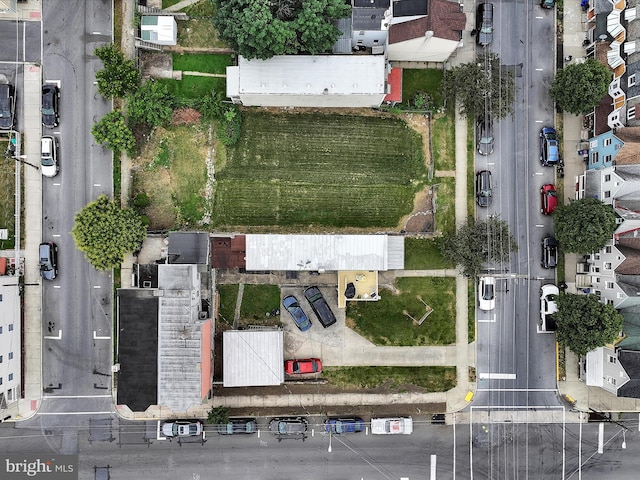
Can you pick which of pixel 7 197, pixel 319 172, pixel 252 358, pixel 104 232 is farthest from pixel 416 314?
pixel 7 197

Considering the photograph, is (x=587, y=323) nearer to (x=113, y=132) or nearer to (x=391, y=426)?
(x=391, y=426)

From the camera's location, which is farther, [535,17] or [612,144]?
[535,17]

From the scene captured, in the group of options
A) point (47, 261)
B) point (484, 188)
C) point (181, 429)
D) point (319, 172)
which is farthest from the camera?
point (319, 172)

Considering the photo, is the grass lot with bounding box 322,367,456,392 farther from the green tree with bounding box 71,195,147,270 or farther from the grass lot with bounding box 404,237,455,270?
the green tree with bounding box 71,195,147,270

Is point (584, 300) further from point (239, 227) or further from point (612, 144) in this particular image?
point (239, 227)

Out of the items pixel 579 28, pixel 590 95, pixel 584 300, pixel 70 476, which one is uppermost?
pixel 579 28

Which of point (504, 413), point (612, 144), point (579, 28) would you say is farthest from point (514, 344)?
point (579, 28)

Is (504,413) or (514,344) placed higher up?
(514,344)
